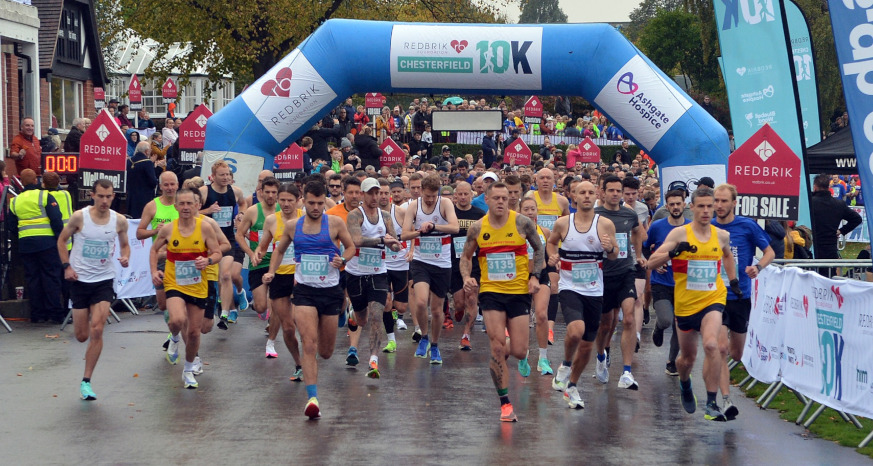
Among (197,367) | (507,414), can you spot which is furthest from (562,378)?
(197,367)

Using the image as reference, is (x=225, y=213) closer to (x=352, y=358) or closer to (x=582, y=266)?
(x=352, y=358)

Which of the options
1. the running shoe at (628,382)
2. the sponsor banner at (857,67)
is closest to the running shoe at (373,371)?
the running shoe at (628,382)

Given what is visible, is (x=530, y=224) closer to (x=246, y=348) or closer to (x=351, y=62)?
(x=246, y=348)

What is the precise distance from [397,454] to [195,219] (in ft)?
12.4

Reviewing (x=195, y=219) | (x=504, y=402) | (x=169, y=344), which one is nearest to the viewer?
(x=504, y=402)

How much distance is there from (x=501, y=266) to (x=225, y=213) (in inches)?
225

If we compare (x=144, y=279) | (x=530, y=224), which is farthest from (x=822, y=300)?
(x=144, y=279)

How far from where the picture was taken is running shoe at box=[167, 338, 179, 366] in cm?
1217

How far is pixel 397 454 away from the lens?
830 centimetres

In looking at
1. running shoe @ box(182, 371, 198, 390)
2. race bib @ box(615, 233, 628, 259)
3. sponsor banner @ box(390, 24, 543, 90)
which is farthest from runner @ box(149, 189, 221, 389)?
sponsor banner @ box(390, 24, 543, 90)

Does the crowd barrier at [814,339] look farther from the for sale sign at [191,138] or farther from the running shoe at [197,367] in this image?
the for sale sign at [191,138]

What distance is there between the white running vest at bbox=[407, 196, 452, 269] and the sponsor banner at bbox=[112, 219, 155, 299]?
5334 millimetres

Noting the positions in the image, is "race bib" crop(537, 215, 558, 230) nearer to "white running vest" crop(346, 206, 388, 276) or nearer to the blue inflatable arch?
"white running vest" crop(346, 206, 388, 276)

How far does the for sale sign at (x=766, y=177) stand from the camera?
13227mm
